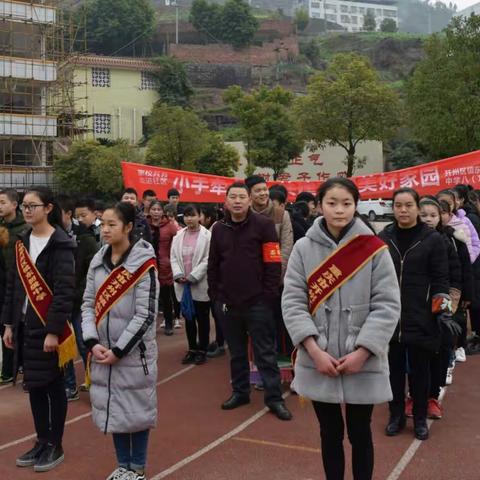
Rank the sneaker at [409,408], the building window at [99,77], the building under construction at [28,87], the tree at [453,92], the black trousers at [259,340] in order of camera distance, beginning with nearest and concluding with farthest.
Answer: the sneaker at [409,408], the black trousers at [259,340], the tree at [453,92], the building under construction at [28,87], the building window at [99,77]

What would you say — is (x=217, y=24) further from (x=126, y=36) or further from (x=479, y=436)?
(x=479, y=436)

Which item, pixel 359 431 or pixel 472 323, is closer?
pixel 359 431

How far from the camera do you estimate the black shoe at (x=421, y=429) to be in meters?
4.12

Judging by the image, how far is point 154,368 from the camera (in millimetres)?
3426

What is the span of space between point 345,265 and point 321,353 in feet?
1.32

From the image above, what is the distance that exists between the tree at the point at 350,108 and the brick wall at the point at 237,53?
3083 centimetres

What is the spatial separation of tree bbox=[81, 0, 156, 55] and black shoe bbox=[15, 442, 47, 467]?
57.3 meters

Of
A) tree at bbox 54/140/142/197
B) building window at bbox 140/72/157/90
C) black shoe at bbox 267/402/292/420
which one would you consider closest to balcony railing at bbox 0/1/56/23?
tree at bbox 54/140/142/197

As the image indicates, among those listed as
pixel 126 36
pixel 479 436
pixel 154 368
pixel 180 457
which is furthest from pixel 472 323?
pixel 126 36

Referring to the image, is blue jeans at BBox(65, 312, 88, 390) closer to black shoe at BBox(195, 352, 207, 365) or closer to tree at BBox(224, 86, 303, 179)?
black shoe at BBox(195, 352, 207, 365)

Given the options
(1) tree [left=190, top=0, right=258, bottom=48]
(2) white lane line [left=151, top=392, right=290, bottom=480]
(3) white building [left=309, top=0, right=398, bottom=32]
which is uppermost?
(3) white building [left=309, top=0, right=398, bottom=32]

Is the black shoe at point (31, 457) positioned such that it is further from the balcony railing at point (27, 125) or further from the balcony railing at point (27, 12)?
the balcony railing at point (27, 12)

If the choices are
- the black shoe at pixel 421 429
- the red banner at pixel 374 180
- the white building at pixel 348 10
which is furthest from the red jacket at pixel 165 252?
the white building at pixel 348 10

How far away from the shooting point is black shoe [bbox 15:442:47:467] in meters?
3.82
